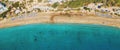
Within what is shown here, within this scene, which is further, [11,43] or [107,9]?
[107,9]

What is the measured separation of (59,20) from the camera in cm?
6900

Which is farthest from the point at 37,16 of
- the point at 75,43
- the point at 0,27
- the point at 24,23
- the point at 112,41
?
the point at 112,41

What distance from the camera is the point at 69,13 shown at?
232 feet

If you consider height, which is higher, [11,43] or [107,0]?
[107,0]

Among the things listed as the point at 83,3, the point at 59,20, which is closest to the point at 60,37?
the point at 59,20

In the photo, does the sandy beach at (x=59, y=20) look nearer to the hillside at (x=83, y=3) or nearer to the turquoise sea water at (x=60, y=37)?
the turquoise sea water at (x=60, y=37)

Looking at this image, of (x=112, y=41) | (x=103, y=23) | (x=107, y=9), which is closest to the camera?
(x=112, y=41)

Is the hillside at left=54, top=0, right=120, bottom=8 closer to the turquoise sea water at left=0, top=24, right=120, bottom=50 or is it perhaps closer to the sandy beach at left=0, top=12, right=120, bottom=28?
the sandy beach at left=0, top=12, right=120, bottom=28

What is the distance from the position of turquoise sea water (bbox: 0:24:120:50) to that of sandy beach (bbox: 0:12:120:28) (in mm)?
1051

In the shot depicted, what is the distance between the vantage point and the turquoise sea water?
6034 centimetres

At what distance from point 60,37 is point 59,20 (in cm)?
622

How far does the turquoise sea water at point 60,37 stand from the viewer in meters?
60.3

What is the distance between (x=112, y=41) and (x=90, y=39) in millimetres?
3981

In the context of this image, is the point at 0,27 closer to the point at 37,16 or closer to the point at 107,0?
the point at 37,16
